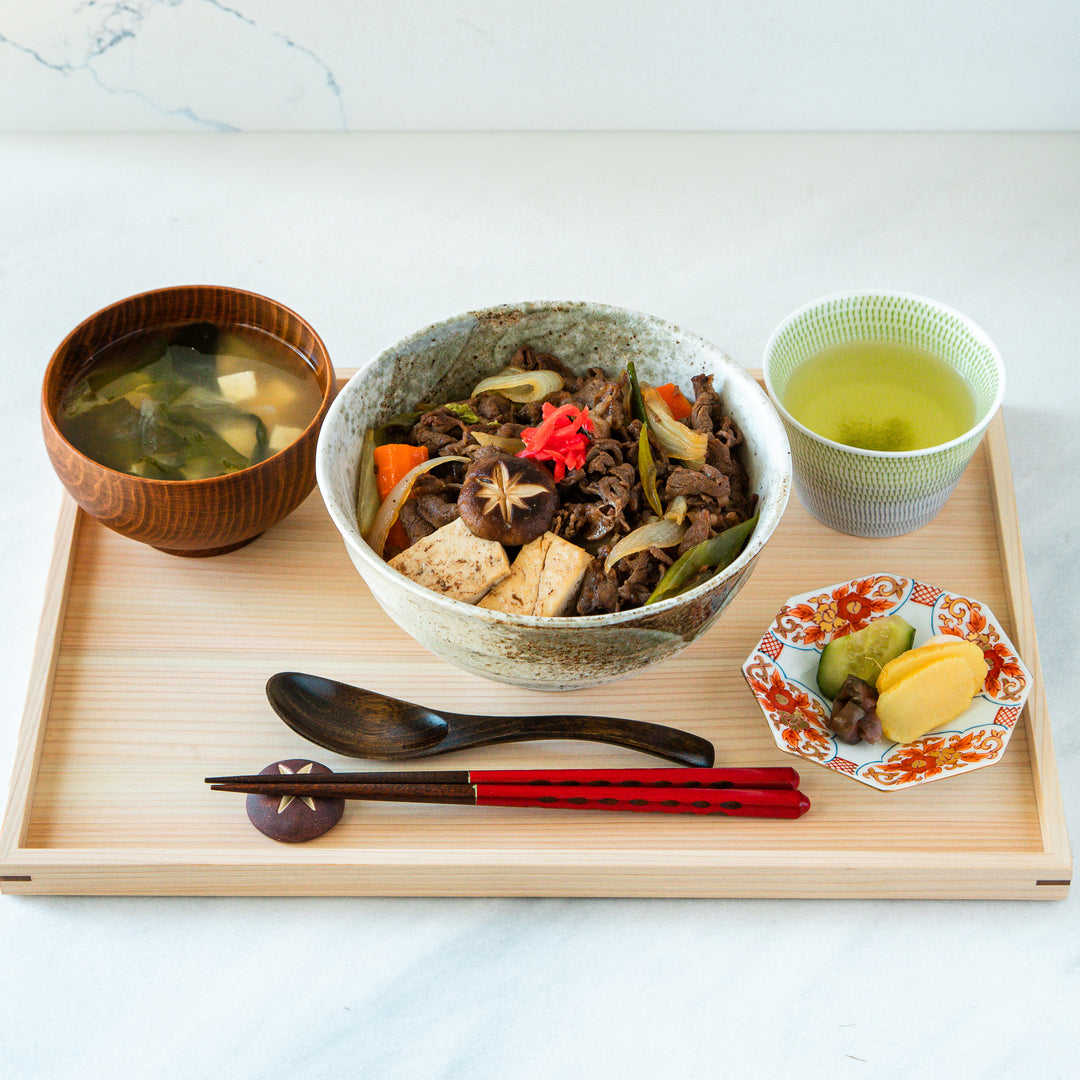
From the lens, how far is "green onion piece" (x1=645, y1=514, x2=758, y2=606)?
164cm

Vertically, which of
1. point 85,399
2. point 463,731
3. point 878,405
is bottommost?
point 463,731

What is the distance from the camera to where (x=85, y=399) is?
1.91 meters

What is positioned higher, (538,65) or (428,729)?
(538,65)

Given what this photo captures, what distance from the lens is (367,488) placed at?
1792 mm

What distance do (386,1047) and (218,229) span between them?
187 cm

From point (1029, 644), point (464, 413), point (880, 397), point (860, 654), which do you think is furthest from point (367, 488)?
point (1029, 644)

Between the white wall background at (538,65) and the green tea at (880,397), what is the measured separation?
3.26 feet

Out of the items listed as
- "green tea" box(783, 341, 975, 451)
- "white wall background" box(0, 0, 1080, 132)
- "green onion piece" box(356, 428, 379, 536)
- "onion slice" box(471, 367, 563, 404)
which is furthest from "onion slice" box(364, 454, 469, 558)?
"white wall background" box(0, 0, 1080, 132)

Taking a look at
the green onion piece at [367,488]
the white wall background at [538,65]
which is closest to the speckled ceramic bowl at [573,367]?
the green onion piece at [367,488]

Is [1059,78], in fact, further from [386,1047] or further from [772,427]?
[386,1047]

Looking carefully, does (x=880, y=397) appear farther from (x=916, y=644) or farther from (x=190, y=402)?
(x=190, y=402)

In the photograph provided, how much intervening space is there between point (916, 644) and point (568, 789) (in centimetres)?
59

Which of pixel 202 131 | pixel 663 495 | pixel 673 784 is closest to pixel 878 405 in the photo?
pixel 663 495

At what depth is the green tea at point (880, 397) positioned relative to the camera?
198 centimetres
